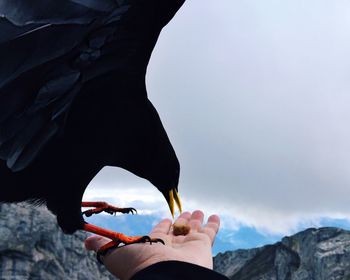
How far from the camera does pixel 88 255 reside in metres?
18.4

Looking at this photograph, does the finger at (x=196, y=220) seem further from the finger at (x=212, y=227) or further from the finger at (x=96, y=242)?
the finger at (x=96, y=242)

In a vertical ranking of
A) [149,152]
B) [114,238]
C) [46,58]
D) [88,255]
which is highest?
[46,58]

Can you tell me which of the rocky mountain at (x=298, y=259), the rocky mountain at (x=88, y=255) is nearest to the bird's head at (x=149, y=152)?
the rocky mountain at (x=88, y=255)

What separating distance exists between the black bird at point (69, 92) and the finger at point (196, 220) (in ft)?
2.28

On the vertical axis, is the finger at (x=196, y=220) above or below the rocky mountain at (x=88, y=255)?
above

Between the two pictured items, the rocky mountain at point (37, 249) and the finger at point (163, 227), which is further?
the rocky mountain at point (37, 249)

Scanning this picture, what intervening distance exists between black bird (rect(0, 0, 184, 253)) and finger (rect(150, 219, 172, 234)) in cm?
56

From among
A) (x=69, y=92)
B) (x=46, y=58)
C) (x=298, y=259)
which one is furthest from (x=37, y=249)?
(x=46, y=58)

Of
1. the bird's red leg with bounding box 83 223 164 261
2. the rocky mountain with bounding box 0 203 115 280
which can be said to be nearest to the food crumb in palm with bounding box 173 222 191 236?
the bird's red leg with bounding box 83 223 164 261

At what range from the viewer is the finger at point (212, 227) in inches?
131

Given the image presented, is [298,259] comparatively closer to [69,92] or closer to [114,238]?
[114,238]

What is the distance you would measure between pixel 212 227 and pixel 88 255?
51.2 feet

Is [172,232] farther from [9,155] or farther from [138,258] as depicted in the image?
[9,155]

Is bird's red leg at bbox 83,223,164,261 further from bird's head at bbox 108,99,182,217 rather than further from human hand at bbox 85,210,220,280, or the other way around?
bird's head at bbox 108,99,182,217
